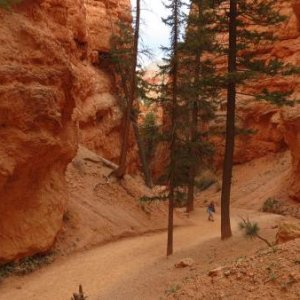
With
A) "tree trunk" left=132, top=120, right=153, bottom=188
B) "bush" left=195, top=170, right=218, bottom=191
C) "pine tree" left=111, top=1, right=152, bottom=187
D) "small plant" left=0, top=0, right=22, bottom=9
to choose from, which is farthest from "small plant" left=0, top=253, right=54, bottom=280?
"bush" left=195, top=170, right=218, bottom=191

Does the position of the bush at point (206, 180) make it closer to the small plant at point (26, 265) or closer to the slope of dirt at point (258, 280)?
the small plant at point (26, 265)

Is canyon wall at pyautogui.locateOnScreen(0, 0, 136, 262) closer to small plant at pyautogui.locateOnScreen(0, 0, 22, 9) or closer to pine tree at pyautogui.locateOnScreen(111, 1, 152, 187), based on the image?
small plant at pyautogui.locateOnScreen(0, 0, 22, 9)

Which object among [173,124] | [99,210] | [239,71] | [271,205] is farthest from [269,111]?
[173,124]

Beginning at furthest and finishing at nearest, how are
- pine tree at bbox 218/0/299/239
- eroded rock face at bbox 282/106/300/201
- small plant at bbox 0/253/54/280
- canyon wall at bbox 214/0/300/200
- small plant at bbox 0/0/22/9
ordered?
canyon wall at bbox 214/0/300/200
eroded rock face at bbox 282/106/300/201
pine tree at bbox 218/0/299/239
small plant at bbox 0/253/54/280
small plant at bbox 0/0/22/9

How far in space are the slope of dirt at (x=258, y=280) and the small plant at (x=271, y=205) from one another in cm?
1908

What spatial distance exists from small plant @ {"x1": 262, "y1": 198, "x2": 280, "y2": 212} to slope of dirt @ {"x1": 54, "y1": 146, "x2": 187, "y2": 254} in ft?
18.2

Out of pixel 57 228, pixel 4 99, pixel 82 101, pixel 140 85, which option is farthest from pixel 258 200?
pixel 4 99

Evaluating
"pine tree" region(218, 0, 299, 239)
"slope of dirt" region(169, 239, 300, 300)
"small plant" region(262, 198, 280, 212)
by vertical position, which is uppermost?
"pine tree" region(218, 0, 299, 239)

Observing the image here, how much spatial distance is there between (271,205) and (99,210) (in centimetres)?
1115

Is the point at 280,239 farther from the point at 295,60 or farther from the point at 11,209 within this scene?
the point at 295,60

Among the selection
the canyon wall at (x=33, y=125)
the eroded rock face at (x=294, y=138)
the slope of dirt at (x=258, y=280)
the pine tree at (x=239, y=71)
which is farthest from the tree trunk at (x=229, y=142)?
the slope of dirt at (x=258, y=280)

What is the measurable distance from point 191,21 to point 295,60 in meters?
21.7

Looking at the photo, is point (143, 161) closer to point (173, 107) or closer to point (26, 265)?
point (173, 107)

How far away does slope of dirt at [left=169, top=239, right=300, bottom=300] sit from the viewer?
7.60m
